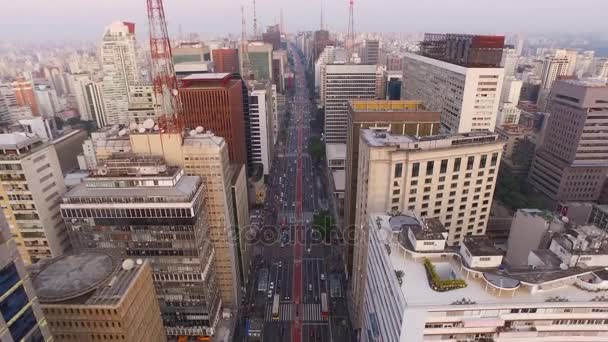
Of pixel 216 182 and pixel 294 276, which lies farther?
pixel 294 276

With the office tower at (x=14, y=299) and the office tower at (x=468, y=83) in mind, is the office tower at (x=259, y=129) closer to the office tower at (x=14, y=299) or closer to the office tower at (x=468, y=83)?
the office tower at (x=468, y=83)

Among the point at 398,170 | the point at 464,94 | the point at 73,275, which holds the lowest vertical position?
the point at 73,275

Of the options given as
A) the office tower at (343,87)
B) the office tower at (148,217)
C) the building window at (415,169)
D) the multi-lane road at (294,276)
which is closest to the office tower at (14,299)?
the office tower at (148,217)

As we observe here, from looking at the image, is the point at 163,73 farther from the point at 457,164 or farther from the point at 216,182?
the point at 457,164

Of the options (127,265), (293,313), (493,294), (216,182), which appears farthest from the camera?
(293,313)

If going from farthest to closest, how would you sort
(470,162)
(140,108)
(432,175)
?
(140,108) → (470,162) → (432,175)

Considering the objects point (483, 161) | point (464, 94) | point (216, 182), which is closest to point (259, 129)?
point (464, 94)
